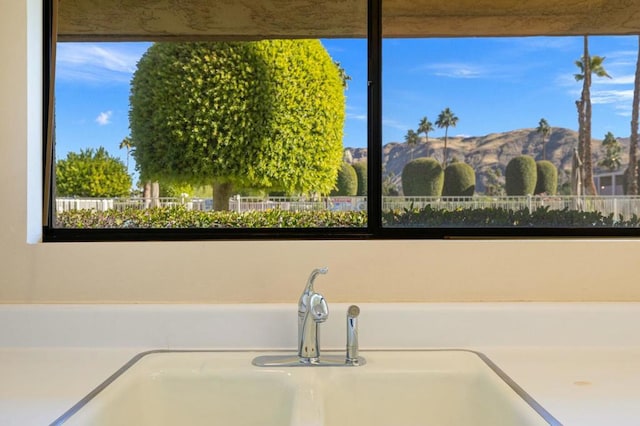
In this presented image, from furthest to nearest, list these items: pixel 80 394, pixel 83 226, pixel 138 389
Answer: pixel 83 226 → pixel 138 389 → pixel 80 394

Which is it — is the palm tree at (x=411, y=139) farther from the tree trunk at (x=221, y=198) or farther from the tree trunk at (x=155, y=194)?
the tree trunk at (x=155, y=194)

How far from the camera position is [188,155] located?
170cm

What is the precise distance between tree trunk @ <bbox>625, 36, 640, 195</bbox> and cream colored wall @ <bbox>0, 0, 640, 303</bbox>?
297mm

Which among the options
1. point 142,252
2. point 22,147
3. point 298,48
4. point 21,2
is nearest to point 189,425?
point 142,252

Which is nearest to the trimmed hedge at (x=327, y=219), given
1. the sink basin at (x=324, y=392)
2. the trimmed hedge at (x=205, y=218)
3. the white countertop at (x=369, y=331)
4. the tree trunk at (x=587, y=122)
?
the trimmed hedge at (x=205, y=218)

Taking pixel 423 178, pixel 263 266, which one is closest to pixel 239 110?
pixel 263 266

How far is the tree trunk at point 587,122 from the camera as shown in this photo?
1715mm

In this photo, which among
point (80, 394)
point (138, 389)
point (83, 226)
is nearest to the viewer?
point (80, 394)

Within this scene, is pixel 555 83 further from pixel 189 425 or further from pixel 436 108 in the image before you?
pixel 189 425

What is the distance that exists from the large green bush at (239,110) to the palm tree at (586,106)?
80cm

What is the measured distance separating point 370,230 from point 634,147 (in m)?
0.95

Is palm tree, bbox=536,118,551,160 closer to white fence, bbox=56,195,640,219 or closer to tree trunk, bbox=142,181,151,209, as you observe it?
white fence, bbox=56,195,640,219

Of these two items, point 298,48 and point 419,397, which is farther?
point 298,48

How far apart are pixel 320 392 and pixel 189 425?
0.37 metres
